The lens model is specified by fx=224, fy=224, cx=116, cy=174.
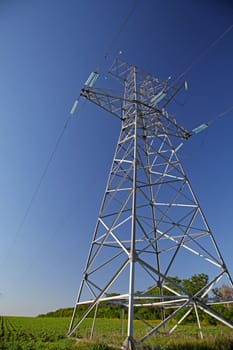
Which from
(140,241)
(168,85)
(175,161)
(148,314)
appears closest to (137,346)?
(140,241)

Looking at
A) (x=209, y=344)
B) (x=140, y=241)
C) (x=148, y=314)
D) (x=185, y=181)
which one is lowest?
(x=148, y=314)

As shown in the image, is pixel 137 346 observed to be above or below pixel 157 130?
below

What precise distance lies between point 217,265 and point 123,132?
6.40m

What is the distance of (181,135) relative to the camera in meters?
10.6

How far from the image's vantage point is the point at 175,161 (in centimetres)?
907

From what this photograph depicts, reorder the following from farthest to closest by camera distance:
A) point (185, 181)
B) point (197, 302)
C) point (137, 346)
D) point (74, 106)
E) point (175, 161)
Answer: point (74, 106) < point (175, 161) < point (185, 181) < point (197, 302) < point (137, 346)

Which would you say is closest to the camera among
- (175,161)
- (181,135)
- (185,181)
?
(185,181)

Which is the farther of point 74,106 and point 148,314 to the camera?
point 148,314

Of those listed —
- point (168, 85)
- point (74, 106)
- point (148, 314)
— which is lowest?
point (148, 314)

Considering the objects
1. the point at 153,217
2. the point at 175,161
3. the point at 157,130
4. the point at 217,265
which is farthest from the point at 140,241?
the point at 157,130

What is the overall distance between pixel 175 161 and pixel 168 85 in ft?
13.6

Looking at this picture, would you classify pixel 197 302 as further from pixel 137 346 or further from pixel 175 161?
pixel 175 161

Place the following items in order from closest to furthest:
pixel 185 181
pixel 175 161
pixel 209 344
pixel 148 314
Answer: pixel 209 344
pixel 185 181
pixel 175 161
pixel 148 314

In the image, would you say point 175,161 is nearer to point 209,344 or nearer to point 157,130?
point 157,130
